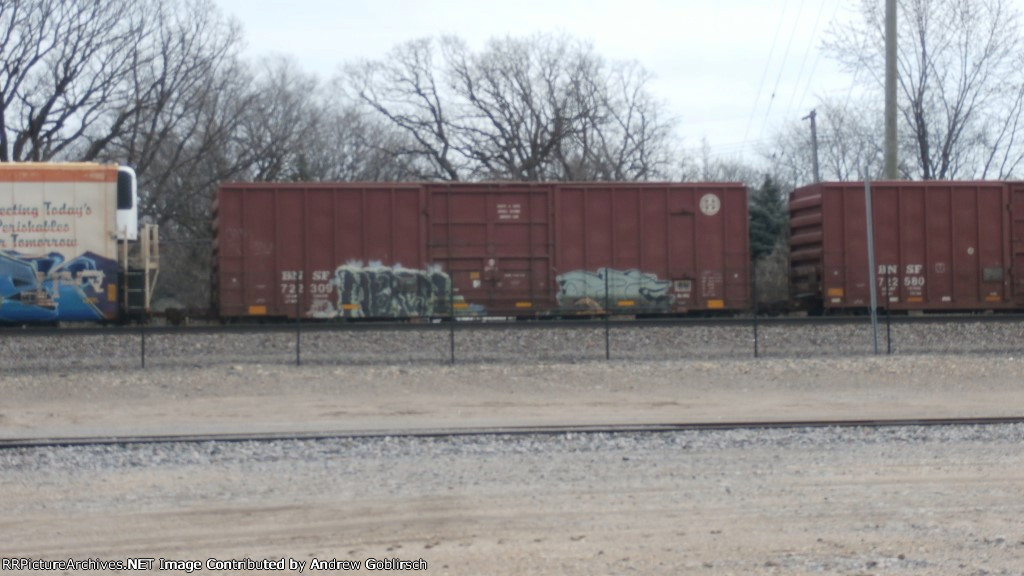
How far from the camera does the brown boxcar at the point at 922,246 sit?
963 inches

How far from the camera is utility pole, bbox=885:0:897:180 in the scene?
89.9 ft

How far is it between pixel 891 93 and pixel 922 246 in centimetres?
476

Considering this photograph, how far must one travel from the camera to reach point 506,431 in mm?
13250

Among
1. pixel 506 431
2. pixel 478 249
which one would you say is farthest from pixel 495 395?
pixel 478 249

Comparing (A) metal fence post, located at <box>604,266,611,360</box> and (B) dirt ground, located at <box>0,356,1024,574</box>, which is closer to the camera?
(B) dirt ground, located at <box>0,356,1024,574</box>

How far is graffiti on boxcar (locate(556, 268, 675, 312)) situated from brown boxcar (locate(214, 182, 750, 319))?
2cm

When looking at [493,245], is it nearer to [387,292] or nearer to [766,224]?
[387,292]

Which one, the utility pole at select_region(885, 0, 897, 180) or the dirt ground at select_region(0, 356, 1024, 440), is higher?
the utility pole at select_region(885, 0, 897, 180)

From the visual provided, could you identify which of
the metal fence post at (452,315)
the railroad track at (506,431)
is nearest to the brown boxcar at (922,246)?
the metal fence post at (452,315)

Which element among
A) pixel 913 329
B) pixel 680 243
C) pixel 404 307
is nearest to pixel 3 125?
pixel 404 307

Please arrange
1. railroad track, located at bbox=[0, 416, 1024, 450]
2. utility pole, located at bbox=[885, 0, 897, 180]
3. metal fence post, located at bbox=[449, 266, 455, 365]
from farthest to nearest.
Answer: utility pole, located at bbox=[885, 0, 897, 180]
metal fence post, located at bbox=[449, 266, 455, 365]
railroad track, located at bbox=[0, 416, 1024, 450]

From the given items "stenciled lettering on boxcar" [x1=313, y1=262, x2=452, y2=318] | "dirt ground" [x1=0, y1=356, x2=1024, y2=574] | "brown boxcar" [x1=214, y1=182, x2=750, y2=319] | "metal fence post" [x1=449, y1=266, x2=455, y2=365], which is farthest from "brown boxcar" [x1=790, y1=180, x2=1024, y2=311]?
"stenciled lettering on boxcar" [x1=313, y1=262, x2=452, y2=318]

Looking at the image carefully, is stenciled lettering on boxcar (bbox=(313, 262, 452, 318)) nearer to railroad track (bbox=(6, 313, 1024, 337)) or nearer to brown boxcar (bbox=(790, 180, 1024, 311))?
railroad track (bbox=(6, 313, 1024, 337))

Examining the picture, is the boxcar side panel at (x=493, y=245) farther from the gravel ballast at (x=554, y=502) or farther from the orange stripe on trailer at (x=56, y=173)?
the gravel ballast at (x=554, y=502)
